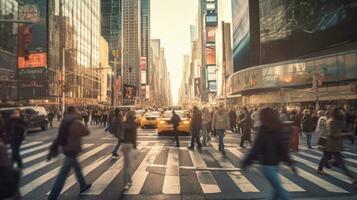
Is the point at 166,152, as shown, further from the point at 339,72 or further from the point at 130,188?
the point at 339,72

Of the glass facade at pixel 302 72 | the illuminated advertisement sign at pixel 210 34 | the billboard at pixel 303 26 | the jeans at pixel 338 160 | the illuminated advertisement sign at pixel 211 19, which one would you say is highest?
the illuminated advertisement sign at pixel 211 19

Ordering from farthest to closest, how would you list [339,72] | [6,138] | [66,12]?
[66,12] < [339,72] < [6,138]

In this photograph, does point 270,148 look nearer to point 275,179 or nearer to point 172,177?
point 275,179

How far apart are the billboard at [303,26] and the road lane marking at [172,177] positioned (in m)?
45.7

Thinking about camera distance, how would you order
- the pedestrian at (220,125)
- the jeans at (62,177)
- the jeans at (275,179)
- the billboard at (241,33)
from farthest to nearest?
the billboard at (241,33)
the pedestrian at (220,125)
the jeans at (62,177)
the jeans at (275,179)

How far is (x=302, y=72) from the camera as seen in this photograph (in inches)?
2312

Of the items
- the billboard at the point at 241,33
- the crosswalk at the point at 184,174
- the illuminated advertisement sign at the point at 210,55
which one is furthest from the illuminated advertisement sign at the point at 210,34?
the crosswalk at the point at 184,174

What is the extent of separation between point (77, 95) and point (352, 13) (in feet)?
205

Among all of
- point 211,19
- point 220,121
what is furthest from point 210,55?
point 220,121

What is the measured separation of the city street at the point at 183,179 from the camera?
8.95m

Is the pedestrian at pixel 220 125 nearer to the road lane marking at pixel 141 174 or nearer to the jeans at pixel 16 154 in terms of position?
the road lane marking at pixel 141 174

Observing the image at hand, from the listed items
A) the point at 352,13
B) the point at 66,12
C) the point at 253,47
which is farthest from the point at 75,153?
the point at 66,12

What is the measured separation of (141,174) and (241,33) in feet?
263

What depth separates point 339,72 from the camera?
51.5 m
